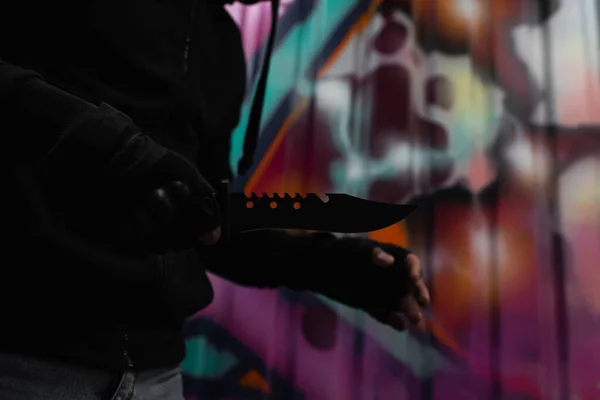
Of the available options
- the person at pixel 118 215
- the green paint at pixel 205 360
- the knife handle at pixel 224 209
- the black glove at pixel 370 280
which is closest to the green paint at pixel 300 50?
the green paint at pixel 205 360

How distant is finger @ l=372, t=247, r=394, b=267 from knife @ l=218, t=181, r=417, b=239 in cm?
13

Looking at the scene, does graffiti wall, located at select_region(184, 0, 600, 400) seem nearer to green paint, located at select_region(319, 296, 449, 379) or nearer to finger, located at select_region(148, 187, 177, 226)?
green paint, located at select_region(319, 296, 449, 379)

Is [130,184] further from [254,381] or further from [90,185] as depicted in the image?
[254,381]

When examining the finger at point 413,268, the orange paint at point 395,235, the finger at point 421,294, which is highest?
the orange paint at point 395,235

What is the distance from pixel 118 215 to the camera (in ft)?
1.41

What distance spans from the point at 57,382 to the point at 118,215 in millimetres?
184

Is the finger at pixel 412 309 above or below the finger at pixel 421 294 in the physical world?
below

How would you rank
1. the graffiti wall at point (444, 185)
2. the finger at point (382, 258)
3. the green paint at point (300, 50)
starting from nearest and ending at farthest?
the finger at point (382, 258)
the graffiti wall at point (444, 185)
the green paint at point (300, 50)

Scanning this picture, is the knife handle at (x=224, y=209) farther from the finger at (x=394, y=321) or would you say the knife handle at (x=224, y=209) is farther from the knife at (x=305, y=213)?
the finger at (x=394, y=321)

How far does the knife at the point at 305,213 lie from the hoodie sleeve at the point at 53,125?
0.13m

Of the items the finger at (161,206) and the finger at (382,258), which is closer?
the finger at (161,206)

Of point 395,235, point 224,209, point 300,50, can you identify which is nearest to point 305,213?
point 224,209

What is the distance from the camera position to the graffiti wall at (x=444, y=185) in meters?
1.33

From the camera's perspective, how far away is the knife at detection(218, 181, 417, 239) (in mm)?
503
